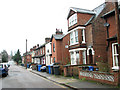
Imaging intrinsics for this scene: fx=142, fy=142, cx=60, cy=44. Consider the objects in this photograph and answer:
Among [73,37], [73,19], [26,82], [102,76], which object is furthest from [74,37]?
[102,76]

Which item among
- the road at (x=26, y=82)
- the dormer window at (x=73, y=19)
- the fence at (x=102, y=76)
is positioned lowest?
the road at (x=26, y=82)

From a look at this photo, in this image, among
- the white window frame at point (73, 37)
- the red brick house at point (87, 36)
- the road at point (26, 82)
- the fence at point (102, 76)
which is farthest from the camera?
the white window frame at point (73, 37)

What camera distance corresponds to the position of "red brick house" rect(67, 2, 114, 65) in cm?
1956

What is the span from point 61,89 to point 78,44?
11482 mm

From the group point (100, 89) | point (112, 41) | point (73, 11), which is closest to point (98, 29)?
point (73, 11)

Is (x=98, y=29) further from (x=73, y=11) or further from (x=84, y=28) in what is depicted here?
(x=73, y=11)

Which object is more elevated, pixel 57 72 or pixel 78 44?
pixel 78 44

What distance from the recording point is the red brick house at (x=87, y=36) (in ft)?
64.2

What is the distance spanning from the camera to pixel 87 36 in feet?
67.8

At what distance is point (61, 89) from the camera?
1015 centimetres

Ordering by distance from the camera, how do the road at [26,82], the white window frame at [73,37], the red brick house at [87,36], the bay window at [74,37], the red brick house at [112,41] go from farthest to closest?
the white window frame at [73,37]
the bay window at [74,37]
the red brick house at [87,36]
the red brick house at [112,41]
the road at [26,82]

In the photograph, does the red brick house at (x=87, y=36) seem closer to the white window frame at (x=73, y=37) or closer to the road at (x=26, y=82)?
the white window frame at (x=73, y=37)

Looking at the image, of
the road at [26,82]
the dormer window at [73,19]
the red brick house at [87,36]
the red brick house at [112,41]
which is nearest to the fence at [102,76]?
the red brick house at [112,41]

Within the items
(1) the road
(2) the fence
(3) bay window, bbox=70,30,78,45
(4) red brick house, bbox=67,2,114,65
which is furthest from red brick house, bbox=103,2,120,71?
(3) bay window, bbox=70,30,78,45
